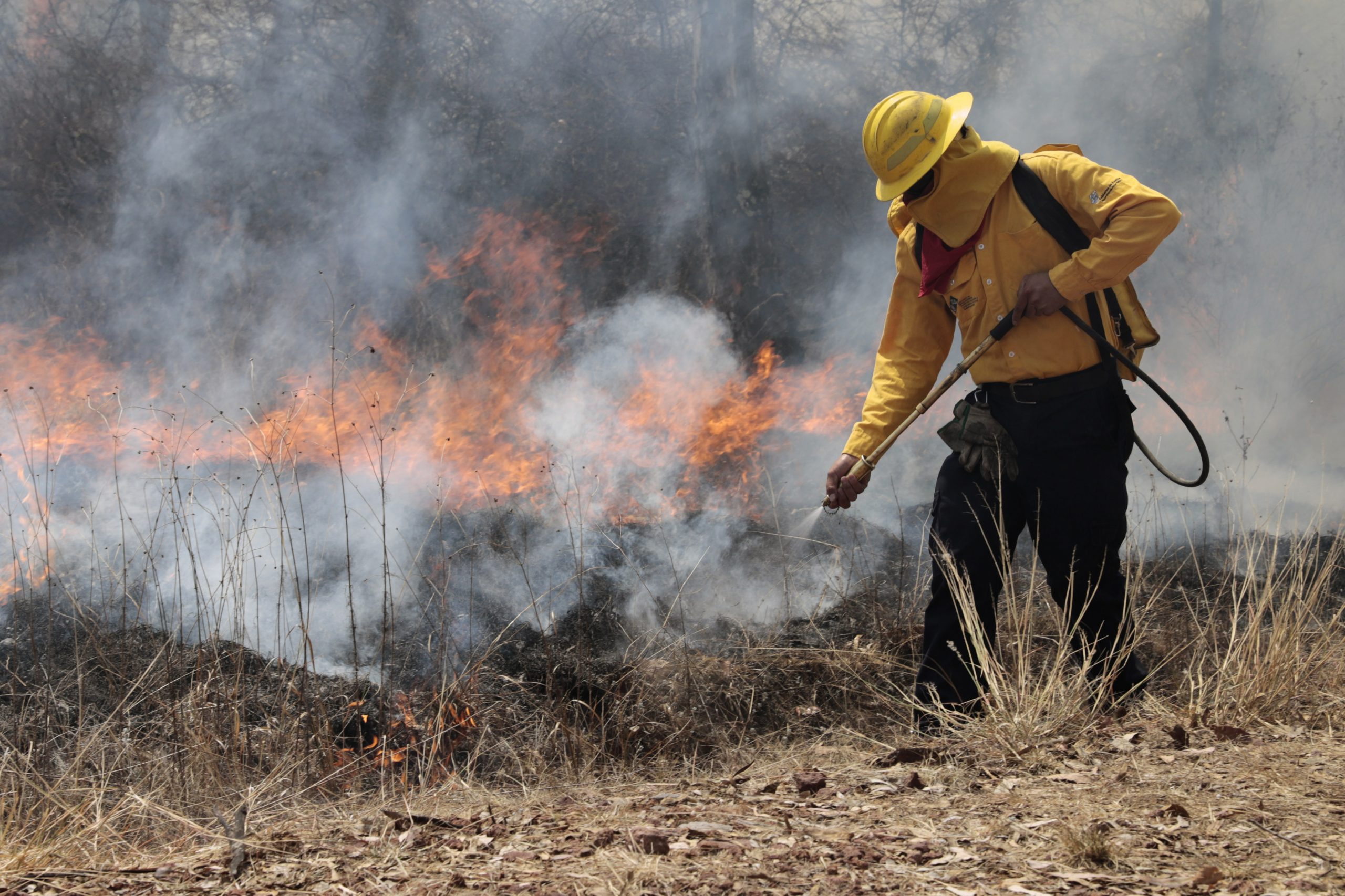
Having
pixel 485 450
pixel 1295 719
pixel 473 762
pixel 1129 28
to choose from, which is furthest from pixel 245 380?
pixel 1129 28

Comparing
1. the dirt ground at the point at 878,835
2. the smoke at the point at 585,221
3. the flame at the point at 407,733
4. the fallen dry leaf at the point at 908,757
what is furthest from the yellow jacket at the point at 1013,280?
the smoke at the point at 585,221

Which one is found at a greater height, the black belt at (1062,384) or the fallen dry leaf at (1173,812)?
the black belt at (1062,384)

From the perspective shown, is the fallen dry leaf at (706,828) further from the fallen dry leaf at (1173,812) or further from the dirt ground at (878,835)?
the fallen dry leaf at (1173,812)

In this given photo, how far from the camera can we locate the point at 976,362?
2998 mm

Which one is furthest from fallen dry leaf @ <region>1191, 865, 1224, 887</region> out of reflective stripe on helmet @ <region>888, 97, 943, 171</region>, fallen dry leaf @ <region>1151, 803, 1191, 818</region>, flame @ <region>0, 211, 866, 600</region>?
flame @ <region>0, 211, 866, 600</region>

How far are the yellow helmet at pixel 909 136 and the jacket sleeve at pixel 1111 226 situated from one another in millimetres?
410

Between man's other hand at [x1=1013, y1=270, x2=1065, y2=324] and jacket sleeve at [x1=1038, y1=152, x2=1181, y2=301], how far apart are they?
0.8 inches

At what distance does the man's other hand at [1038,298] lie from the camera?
109 inches

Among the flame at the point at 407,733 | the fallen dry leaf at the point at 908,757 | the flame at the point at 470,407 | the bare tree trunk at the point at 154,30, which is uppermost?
the bare tree trunk at the point at 154,30

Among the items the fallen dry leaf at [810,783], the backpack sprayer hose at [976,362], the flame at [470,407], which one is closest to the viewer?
the fallen dry leaf at [810,783]

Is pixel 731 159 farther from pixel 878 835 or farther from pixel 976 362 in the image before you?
pixel 878 835

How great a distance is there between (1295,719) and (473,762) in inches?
103

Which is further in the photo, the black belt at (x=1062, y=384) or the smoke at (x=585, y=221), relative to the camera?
the smoke at (x=585, y=221)

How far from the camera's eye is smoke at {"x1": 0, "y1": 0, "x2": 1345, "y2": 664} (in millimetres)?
7680
